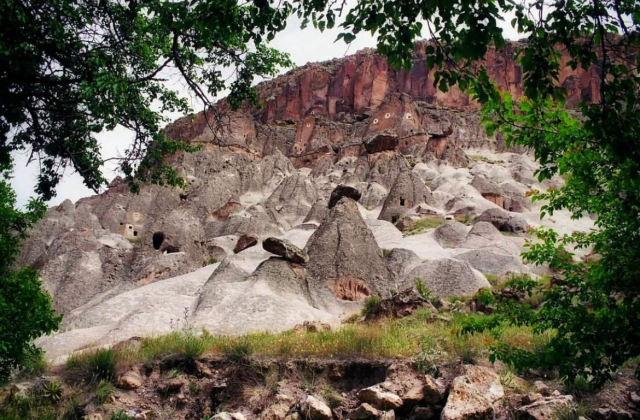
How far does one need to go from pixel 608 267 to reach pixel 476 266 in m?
21.8

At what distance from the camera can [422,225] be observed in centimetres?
4022

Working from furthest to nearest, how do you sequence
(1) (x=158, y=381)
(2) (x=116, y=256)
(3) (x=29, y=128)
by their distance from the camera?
(2) (x=116, y=256) < (1) (x=158, y=381) < (3) (x=29, y=128)

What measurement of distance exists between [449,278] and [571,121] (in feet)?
59.0

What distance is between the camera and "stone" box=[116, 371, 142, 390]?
10672mm

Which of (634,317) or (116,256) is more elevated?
(116,256)

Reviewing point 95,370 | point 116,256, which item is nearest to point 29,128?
point 95,370

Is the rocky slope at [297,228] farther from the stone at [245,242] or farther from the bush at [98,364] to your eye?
the bush at [98,364]

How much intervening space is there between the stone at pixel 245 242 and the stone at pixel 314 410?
26582 millimetres

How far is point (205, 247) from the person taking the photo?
115 feet

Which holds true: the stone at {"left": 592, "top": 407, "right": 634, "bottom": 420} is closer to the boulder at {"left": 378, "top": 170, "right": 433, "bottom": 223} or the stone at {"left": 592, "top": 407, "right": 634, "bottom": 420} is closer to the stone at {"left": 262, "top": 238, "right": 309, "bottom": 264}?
the stone at {"left": 262, "top": 238, "right": 309, "bottom": 264}

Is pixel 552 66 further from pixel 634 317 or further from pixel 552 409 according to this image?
pixel 552 409

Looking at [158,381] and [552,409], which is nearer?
[552,409]

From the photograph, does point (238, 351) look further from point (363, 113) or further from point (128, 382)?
point (363, 113)

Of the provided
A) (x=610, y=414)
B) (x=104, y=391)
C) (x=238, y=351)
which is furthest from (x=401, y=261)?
(x=610, y=414)
